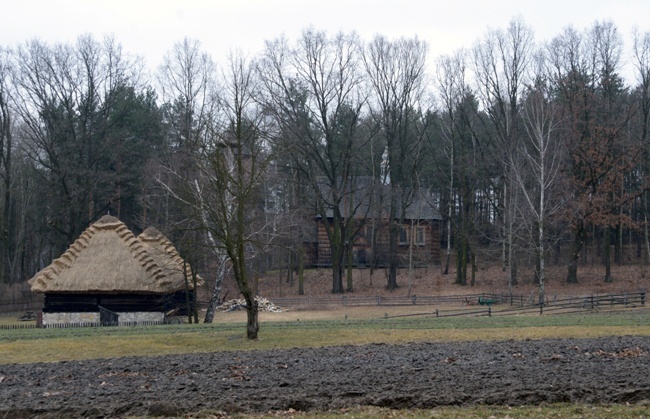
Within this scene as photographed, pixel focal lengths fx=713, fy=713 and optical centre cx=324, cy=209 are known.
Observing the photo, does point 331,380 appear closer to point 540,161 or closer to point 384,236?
point 540,161

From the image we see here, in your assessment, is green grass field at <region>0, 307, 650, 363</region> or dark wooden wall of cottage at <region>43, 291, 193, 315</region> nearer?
green grass field at <region>0, 307, 650, 363</region>

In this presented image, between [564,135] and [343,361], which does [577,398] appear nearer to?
[343,361]

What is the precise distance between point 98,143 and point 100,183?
149 inches

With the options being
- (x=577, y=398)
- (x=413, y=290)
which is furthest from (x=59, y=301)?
(x=577, y=398)

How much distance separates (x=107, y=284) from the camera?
138 feet

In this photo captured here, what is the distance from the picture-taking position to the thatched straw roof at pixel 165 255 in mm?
44625

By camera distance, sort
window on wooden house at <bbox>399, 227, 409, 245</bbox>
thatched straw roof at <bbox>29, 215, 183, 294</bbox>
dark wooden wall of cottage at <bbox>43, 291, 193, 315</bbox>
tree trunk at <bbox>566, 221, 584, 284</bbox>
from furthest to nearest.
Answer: window on wooden house at <bbox>399, 227, 409, 245</bbox> → tree trunk at <bbox>566, 221, 584, 284</bbox> → dark wooden wall of cottage at <bbox>43, 291, 193, 315</bbox> → thatched straw roof at <bbox>29, 215, 183, 294</bbox>

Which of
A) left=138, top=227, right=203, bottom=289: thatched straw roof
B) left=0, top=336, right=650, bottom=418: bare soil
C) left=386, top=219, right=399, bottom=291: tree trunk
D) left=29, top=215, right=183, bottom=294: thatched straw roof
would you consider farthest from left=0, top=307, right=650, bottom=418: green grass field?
left=386, top=219, right=399, bottom=291: tree trunk

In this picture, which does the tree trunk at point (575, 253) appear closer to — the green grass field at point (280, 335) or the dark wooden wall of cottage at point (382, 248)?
the dark wooden wall of cottage at point (382, 248)

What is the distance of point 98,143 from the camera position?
62.1 meters

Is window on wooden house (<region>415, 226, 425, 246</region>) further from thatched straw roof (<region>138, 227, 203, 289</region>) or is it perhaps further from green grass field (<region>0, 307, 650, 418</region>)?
green grass field (<region>0, 307, 650, 418</region>)

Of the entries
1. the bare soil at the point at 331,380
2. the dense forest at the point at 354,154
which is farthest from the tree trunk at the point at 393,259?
the bare soil at the point at 331,380

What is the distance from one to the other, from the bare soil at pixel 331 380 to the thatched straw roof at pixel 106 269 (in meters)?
24.4

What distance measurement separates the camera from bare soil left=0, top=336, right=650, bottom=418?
1246 cm
